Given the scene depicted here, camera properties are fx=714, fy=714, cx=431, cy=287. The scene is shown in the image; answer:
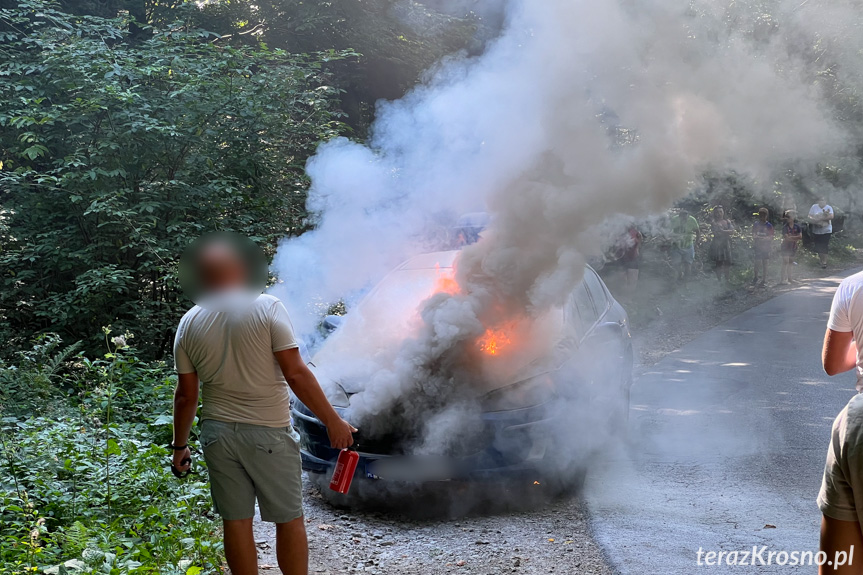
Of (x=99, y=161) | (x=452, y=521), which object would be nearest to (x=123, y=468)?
(x=452, y=521)

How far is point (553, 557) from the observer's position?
4.16 metres

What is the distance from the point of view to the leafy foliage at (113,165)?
24.5 ft

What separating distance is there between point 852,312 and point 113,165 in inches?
281

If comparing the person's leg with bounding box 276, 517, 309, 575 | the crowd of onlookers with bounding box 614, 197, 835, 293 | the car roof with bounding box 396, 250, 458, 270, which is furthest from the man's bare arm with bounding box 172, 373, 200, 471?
the crowd of onlookers with bounding box 614, 197, 835, 293

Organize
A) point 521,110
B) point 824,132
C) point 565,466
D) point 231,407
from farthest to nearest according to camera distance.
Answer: point 824,132, point 521,110, point 565,466, point 231,407

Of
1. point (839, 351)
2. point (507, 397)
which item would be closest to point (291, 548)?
point (507, 397)

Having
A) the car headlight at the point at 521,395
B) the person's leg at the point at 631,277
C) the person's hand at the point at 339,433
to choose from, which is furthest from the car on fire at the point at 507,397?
the person's leg at the point at 631,277

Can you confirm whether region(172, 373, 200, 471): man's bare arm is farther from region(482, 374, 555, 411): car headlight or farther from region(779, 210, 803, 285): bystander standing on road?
region(779, 210, 803, 285): bystander standing on road

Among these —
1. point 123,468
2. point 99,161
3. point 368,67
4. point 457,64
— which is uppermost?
point 368,67

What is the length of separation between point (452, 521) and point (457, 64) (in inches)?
209

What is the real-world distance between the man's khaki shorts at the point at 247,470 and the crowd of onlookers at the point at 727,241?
1079 centimetres

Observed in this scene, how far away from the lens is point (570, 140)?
5.83m

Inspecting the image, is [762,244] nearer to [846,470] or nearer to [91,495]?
[846,470]

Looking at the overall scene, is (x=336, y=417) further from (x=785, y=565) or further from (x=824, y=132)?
(x=824, y=132)
